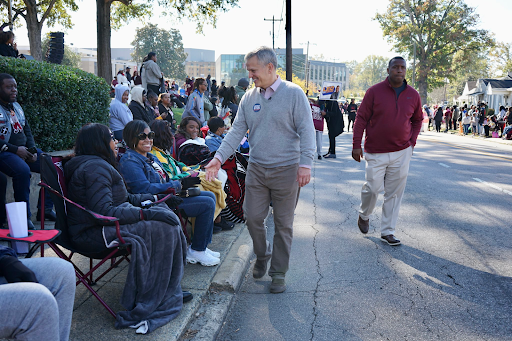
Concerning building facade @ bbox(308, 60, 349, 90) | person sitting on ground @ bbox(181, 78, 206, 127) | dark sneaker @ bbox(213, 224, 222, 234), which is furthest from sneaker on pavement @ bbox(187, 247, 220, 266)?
building facade @ bbox(308, 60, 349, 90)

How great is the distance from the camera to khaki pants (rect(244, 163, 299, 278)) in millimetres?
4090

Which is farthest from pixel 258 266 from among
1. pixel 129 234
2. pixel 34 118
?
pixel 34 118

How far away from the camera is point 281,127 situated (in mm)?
3971

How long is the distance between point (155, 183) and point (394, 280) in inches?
96.3

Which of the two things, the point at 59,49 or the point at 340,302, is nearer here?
the point at 340,302

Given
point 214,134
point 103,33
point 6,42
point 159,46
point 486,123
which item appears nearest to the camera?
point 214,134

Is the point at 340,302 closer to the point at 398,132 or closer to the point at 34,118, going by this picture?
the point at 398,132

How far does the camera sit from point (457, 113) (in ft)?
124

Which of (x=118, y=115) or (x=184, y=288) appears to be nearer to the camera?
(x=184, y=288)

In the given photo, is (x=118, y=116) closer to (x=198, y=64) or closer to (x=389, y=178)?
(x=389, y=178)

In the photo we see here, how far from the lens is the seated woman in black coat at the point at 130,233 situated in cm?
326

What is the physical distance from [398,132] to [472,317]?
2351 millimetres

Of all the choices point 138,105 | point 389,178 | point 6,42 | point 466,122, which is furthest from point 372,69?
point 389,178

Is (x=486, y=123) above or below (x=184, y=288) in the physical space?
above
